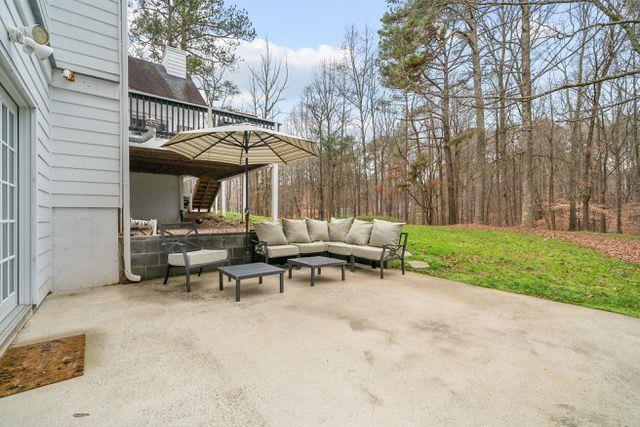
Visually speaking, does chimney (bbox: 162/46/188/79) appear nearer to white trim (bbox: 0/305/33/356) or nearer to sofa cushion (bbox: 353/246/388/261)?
sofa cushion (bbox: 353/246/388/261)

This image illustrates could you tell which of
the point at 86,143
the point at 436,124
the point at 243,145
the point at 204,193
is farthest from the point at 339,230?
the point at 436,124

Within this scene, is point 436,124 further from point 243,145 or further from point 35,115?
point 35,115

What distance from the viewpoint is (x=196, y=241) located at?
517 centimetres

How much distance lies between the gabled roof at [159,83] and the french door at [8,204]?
6.71m

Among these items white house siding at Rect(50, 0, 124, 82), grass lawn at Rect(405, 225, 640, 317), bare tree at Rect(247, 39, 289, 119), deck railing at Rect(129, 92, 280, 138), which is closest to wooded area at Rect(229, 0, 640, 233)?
bare tree at Rect(247, 39, 289, 119)

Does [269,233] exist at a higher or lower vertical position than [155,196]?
lower

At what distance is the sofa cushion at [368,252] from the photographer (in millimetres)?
5260

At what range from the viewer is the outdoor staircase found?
35.6ft

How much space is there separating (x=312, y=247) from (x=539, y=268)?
409 cm

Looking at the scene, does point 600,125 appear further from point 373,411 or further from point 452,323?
point 373,411

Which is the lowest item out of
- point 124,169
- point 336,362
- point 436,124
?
point 336,362

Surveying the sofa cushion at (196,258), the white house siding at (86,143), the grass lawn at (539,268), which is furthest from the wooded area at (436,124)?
the sofa cushion at (196,258)

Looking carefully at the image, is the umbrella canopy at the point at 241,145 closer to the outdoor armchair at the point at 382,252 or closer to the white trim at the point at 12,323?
the outdoor armchair at the point at 382,252

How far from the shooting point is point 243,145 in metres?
5.56
